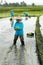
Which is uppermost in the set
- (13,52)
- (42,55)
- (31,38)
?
(42,55)

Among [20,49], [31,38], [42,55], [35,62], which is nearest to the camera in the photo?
[42,55]

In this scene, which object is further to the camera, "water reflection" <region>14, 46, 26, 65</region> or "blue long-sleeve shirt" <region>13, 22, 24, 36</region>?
"blue long-sleeve shirt" <region>13, 22, 24, 36</region>

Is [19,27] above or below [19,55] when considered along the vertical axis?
above

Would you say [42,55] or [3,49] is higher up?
[42,55]

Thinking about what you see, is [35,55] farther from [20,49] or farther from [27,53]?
[20,49]

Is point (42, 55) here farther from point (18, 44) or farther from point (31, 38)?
point (31, 38)

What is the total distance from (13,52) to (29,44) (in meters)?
2.45

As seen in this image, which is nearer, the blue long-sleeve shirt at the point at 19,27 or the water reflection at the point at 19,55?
the water reflection at the point at 19,55

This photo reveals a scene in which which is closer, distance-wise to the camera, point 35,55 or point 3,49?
point 35,55

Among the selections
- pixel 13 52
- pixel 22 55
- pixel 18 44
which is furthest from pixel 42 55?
pixel 18 44

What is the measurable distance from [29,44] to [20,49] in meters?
1.72

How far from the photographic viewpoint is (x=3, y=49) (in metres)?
12.7

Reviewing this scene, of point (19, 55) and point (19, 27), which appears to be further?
point (19, 27)

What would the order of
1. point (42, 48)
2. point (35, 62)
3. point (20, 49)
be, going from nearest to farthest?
1. point (35, 62)
2. point (42, 48)
3. point (20, 49)
